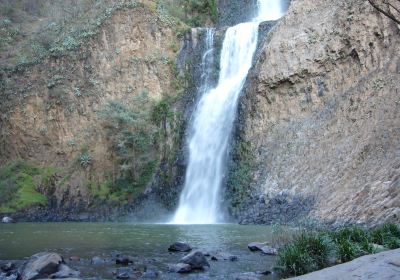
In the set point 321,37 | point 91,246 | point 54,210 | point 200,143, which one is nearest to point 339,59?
point 321,37

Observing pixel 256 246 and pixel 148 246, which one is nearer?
pixel 256 246

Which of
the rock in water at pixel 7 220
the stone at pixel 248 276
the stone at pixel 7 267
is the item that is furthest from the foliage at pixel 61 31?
the stone at pixel 248 276

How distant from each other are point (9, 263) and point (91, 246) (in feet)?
13.6

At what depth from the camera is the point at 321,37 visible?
27594 millimetres

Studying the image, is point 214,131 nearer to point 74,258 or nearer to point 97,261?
point 74,258

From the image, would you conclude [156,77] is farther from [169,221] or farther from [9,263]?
[9,263]

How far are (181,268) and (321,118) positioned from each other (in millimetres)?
16725

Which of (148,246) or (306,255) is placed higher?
(148,246)

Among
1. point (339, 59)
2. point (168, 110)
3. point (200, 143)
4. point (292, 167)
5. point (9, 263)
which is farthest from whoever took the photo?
point (168, 110)

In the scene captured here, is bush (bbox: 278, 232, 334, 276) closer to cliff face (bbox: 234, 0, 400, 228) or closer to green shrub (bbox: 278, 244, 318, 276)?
green shrub (bbox: 278, 244, 318, 276)

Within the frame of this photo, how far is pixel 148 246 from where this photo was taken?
1522 cm

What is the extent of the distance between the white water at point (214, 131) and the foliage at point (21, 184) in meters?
11.3

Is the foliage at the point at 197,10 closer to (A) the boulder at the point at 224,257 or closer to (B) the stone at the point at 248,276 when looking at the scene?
(A) the boulder at the point at 224,257

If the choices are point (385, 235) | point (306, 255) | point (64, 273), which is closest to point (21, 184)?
point (64, 273)
